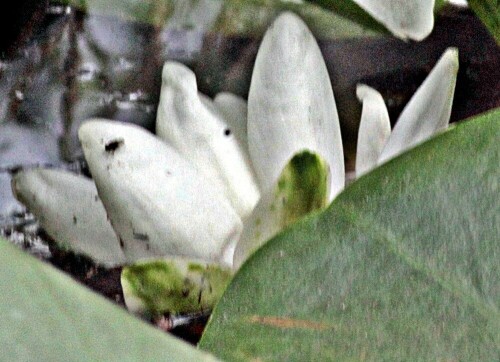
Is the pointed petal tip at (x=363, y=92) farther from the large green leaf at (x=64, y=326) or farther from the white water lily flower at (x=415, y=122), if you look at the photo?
the large green leaf at (x=64, y=326)

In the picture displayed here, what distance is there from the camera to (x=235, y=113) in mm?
219

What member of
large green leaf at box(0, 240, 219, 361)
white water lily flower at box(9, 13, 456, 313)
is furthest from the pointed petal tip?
large green leaf at box(0, 240, 219, 361)

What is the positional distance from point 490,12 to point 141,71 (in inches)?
5.4

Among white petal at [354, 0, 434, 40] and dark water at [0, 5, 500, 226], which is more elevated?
white petal at [354, 0, 434, 40]

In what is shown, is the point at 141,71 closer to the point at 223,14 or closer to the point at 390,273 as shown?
the point at 223,14

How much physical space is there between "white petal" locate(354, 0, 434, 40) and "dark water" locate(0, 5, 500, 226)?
72mm

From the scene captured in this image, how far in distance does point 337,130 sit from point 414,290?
0.09 metres

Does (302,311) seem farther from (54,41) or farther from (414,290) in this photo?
(54,41)

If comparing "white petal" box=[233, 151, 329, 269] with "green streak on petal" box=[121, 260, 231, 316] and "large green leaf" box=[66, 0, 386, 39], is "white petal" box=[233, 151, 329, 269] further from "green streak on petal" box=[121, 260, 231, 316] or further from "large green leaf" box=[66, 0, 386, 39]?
"large green leaf" box=[66, 0, 386, 39]

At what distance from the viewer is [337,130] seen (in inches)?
8.1

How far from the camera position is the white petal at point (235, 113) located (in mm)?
211

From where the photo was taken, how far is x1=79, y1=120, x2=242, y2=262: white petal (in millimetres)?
173

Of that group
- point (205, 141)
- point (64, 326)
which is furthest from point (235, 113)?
point (64, 326)

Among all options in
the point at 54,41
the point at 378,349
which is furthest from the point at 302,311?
the point at 54,41
